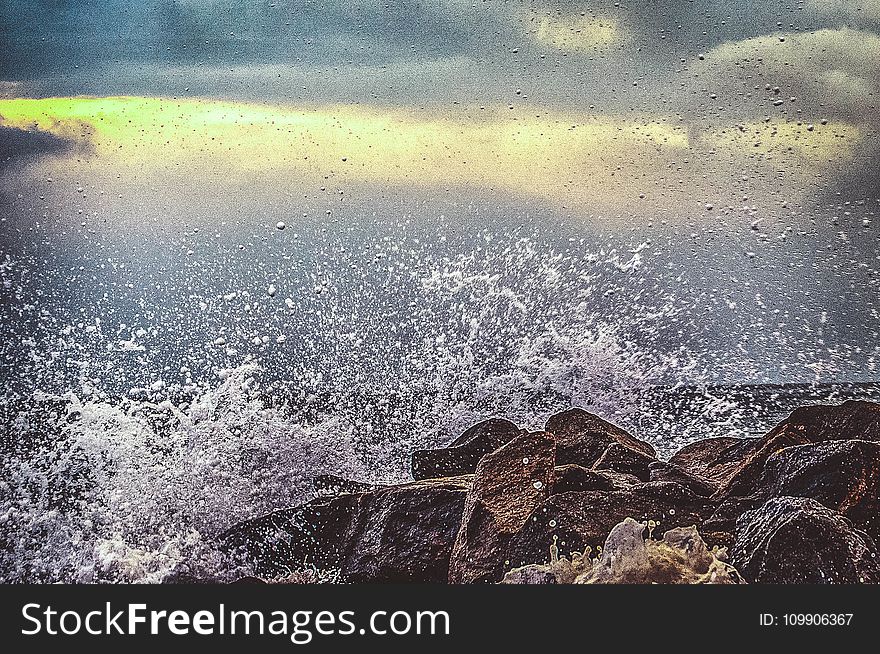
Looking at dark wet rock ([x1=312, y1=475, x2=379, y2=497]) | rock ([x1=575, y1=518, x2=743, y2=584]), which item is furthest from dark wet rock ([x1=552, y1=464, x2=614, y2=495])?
dark wet rock ([x1=312, y1=475, x2=379, y2=497])

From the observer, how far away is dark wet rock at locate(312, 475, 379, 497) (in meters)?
2.49

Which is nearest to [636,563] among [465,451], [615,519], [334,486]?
[615,519]

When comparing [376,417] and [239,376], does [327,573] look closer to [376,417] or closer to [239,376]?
[376,417]

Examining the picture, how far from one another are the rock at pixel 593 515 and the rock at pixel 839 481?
0.21m

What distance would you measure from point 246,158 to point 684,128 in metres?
1.33

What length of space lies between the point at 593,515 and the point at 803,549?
524 mm

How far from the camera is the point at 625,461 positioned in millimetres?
2389

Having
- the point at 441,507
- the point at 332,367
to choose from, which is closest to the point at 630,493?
the point at 441,507

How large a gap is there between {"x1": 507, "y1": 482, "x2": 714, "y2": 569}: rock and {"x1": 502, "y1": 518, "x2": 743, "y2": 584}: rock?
2cm

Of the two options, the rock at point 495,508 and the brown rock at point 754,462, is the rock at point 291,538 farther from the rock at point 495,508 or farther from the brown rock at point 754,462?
the brown rock at point 754,462

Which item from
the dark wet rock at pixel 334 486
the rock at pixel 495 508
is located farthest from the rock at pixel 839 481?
the dark wet rock at pixel 334 486

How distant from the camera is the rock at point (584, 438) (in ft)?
7.82

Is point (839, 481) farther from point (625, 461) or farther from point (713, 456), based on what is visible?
point (625, 461)

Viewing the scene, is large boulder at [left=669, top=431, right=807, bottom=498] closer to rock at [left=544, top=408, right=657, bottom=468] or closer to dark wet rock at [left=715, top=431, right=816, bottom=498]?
dark wet rock at [left=715, top=431, right=816, bottom=498]
